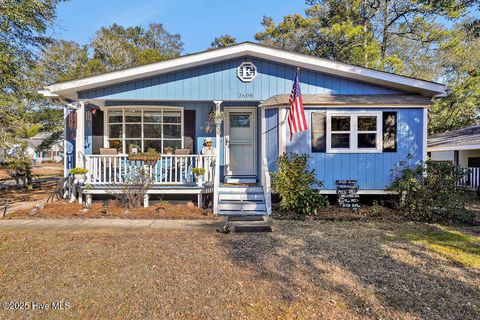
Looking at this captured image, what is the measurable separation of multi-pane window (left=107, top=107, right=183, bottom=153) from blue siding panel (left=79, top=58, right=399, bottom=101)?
817 mm

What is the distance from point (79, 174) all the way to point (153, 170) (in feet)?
6.73

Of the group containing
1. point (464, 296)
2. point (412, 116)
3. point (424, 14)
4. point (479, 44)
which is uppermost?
point (424, 14)

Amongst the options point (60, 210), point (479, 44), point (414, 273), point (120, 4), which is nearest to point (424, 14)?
point (479, 44)

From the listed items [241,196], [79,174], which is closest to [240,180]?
[241,196]

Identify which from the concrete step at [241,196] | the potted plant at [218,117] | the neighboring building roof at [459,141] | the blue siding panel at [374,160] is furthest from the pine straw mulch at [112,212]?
the neighboring building roof at [459,141]

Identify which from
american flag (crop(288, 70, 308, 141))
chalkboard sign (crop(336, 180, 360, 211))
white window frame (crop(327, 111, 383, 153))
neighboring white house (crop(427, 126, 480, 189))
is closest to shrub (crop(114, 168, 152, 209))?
american flag (crop(288, 70, 308, 141))

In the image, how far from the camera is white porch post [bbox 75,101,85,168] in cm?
812

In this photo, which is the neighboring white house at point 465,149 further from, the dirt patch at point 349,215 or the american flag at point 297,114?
the american flag at point 297,114

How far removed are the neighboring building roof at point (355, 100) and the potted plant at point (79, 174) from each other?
5.26 metres

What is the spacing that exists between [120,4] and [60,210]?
451 inches

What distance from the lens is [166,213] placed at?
710 centimetres

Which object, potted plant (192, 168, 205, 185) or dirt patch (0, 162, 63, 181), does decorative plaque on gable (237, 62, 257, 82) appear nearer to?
potted plant (192, 168, 205, 185)

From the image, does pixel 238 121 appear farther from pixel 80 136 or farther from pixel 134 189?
pixel 80 136

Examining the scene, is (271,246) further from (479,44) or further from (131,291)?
(479,44)
